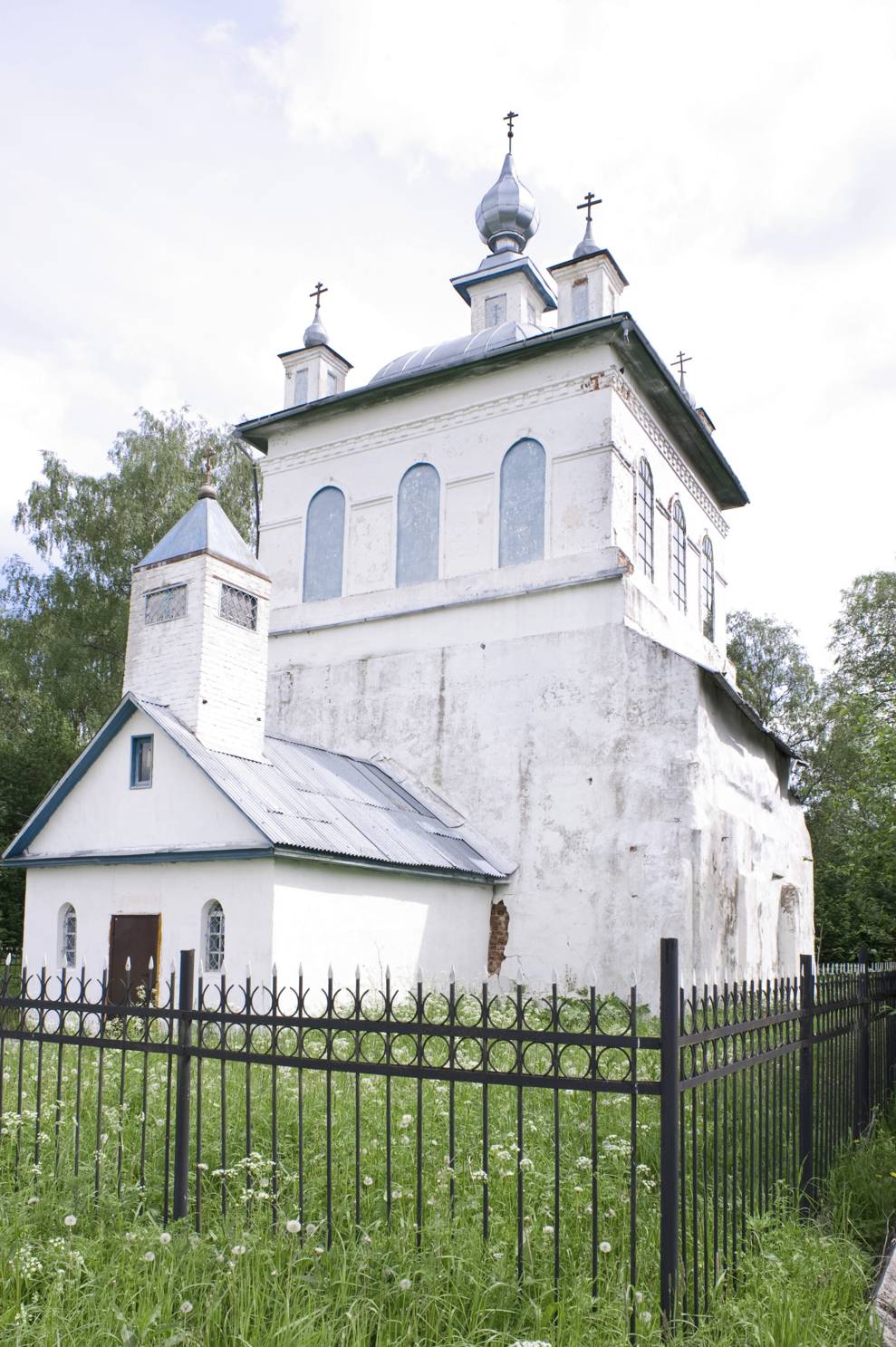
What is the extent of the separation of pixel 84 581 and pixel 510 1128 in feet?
76.6

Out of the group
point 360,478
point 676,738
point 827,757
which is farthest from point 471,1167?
point 827,757

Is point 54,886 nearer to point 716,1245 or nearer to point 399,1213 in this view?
point 399,1213

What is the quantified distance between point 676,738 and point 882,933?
4.79 m

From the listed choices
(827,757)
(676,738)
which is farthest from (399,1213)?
(827,757)

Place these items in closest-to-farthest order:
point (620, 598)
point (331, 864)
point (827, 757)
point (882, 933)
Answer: point (882, 933) → point (331, 864) → point (620, 598) → point (827, 757)

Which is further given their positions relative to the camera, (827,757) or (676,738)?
(827,757)

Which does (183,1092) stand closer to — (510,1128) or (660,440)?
(510,1128)

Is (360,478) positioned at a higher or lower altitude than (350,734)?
higher

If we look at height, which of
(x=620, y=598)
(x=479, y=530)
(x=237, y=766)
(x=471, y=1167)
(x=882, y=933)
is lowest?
(x=471, y=1167)

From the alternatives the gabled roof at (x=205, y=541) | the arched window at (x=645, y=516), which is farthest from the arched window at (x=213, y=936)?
the arched window at (x=645, y=516)

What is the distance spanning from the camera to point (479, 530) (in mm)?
17922

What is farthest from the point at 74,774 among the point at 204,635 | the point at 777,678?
the point at 777,678

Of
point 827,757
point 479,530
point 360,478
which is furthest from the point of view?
point 827,757

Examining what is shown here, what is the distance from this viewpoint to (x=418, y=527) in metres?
18.7
